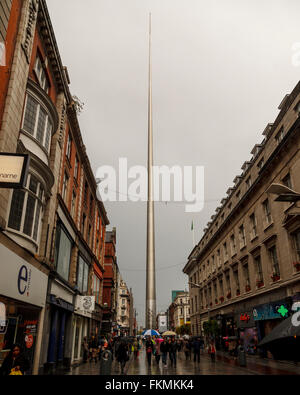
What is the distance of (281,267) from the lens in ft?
79.3

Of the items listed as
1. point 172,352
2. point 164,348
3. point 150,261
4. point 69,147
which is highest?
point 69,147

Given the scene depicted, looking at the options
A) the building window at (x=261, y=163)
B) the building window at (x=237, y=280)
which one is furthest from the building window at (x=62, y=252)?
the building window at (x=237, y=280)

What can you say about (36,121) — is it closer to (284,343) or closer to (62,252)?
(62,252)

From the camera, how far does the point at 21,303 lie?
13227mm

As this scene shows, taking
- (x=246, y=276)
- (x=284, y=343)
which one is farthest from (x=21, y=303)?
(x=246, y=276)

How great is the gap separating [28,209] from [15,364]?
8168mm

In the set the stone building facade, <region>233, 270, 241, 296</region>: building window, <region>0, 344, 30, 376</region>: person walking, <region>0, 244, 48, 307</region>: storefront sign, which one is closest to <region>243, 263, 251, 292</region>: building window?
the stone building facade

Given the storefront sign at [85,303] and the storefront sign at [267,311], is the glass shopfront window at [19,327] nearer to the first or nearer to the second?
the storefront sign at [85,303]

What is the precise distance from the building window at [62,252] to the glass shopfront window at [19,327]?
4.64 metres

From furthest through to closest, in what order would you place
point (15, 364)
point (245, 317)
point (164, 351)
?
point (245, 317)
point (164, 351)
point (15, 364)

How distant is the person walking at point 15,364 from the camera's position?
7.31 meters

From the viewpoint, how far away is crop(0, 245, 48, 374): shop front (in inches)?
446

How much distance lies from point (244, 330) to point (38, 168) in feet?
91.0
